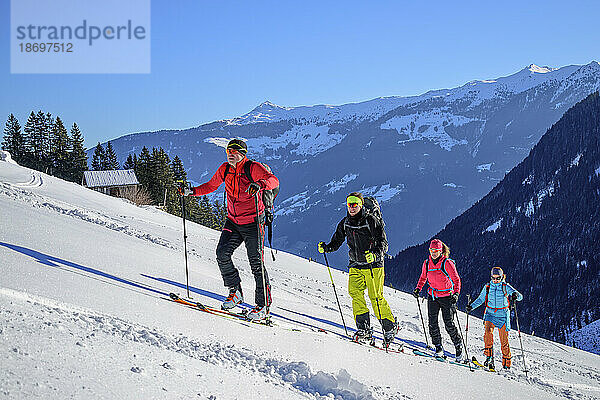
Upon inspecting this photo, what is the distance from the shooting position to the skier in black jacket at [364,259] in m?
7.07

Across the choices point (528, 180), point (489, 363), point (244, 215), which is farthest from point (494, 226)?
point (244, 215)

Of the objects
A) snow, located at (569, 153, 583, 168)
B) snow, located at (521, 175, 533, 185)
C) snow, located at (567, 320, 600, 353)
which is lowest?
snow, located at (567, 320, 600, 353)

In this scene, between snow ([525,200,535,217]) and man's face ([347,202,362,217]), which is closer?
man's face ([347,202,362,217])

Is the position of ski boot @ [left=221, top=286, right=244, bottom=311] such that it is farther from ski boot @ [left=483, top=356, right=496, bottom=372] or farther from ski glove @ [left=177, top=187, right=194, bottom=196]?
ski boot @ [left=483, top=356, right=496, bottom=372]

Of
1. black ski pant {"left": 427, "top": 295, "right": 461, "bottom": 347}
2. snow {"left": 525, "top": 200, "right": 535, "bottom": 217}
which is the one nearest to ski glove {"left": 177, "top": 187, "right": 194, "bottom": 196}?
black ski pant {"left": 427, "top": 295, "right": 461, "bottom": 347}

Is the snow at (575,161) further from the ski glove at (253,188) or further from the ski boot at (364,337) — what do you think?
the ski glove at (253,188)

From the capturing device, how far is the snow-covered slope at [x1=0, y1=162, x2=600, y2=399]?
3254mm

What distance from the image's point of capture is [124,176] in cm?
5784

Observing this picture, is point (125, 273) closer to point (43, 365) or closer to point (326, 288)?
point (43, 365)

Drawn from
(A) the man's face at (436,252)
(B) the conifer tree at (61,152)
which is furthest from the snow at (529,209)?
(A) the man's face at (436,252)

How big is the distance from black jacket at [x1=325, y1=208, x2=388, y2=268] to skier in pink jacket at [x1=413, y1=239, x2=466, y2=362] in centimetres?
180

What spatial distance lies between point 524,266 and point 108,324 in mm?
155968

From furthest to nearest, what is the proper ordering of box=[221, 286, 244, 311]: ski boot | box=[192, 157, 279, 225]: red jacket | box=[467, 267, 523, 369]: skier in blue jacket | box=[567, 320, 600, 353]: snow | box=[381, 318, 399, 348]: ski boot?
box=[567, 320, 600, 353]: snow → box=[467, 267, 523, 369]: skier in blue jacket → box=[381, 318, 399, 348]: ski boot → box=[221, 286, 244, 311]: ski boot → box=[192, 157, 279, 225]: red jacket

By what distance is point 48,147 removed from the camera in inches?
2552
